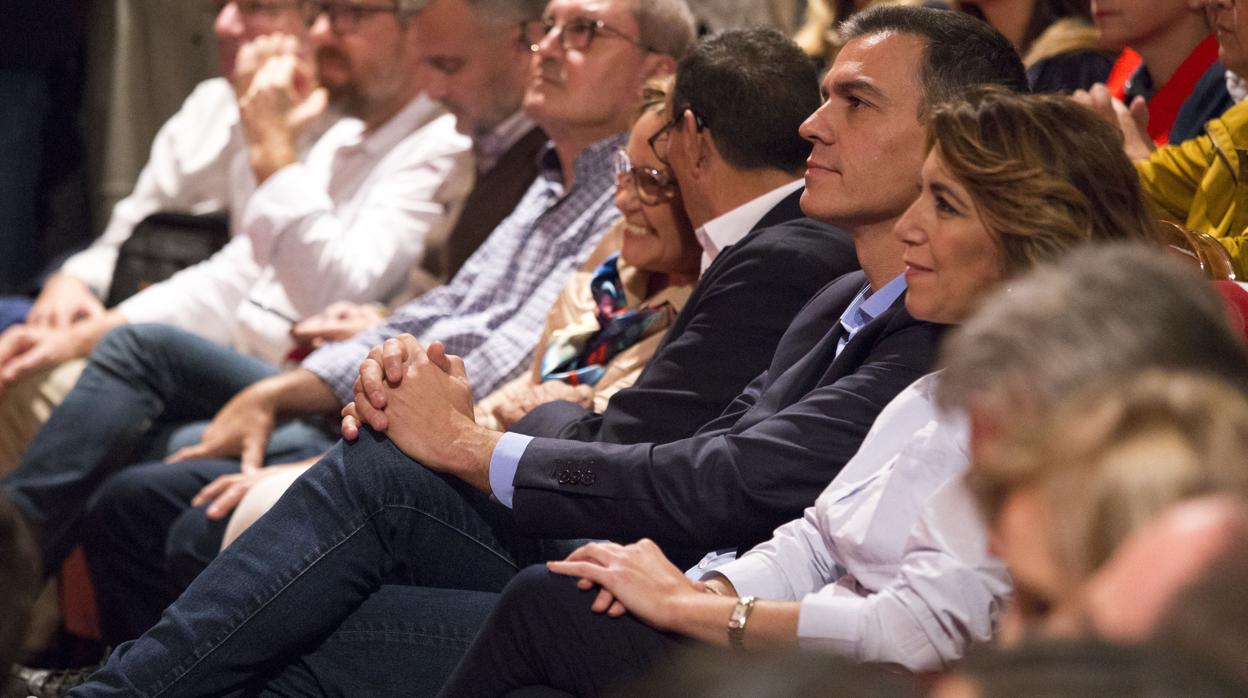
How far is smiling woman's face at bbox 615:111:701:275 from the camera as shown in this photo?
2682mm

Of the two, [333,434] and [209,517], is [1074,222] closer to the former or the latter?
[209,517]

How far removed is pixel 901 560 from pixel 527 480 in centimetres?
54

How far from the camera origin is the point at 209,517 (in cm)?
291

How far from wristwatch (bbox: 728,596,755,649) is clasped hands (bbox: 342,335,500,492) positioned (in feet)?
1.67

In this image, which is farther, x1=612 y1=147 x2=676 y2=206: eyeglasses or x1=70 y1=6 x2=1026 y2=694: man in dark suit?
x1=612 y1=147 x2=676 y2=206: eyeglasses

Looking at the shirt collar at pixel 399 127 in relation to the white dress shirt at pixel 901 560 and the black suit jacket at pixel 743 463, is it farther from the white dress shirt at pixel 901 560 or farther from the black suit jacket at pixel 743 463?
the white dress shirt at pixel 901 560

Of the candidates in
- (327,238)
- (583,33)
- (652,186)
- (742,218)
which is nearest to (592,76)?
(583,33)

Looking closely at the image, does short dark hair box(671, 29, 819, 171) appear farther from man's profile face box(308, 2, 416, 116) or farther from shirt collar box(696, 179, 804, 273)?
man's profile face box(308, 2, 416, 116)

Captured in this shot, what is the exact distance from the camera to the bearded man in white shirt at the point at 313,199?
3.61 meters

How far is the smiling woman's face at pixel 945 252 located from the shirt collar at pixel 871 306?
0.58 feet

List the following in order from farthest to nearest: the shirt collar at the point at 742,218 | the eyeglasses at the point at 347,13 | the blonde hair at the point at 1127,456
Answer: the eyeglasses at the point at 347,13 < the shirt collar at the point at 742,218 < the blonde hair at the point at 1127,456

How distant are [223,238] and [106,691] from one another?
2.38 metres

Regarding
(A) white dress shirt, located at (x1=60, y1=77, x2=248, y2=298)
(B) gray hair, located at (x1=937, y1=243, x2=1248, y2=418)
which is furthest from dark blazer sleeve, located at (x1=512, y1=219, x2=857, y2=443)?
(A) white dress shirt, located at (x1=60, y1=77, x2=248, y2=298)

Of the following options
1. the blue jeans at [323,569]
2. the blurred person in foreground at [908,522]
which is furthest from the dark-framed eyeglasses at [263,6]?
the blurred person in foreground at [908,522]
